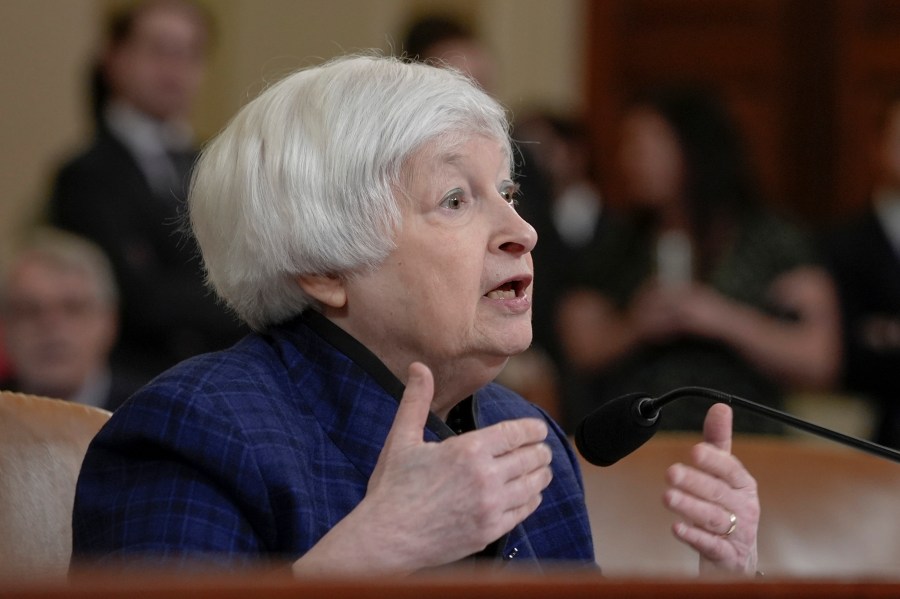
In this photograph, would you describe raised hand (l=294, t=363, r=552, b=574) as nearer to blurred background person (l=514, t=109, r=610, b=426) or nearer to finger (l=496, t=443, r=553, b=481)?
finger (l=496, t=443, r=553, b=481)

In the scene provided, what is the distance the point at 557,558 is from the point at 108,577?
1.13 meters

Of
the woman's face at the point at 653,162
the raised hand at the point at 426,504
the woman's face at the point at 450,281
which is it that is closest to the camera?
the raised hand at the point at 426,504

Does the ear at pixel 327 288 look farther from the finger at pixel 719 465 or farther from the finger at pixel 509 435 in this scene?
the finger at pixel 719 465

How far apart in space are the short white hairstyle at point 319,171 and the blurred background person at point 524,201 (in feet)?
5.59

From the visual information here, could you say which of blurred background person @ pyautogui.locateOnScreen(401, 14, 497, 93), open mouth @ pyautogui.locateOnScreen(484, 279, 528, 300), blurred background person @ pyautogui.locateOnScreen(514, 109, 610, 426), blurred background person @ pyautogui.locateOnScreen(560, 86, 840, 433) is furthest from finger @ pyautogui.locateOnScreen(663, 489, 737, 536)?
blurred background person @ pyautogui.locateOnScreen(401, 14, 497, 93)

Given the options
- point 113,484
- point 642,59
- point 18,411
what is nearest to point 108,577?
point 113,484

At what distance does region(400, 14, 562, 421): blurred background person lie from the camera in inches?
143

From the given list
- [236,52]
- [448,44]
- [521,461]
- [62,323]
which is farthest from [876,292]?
[236,52]

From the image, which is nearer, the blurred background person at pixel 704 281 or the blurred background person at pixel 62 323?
the blurred background person at pixel 62 323

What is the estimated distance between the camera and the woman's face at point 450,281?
1.69 meters

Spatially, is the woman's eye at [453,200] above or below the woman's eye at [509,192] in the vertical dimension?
above

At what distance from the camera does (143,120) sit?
12.1 feet

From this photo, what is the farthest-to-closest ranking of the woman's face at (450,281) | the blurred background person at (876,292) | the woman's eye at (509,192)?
the blurred background person at (876,292)
the woman's eye at (509,192)
the woman's face at (450,281)

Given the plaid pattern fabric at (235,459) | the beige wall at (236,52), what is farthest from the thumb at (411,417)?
the beige wall at (236,52)
